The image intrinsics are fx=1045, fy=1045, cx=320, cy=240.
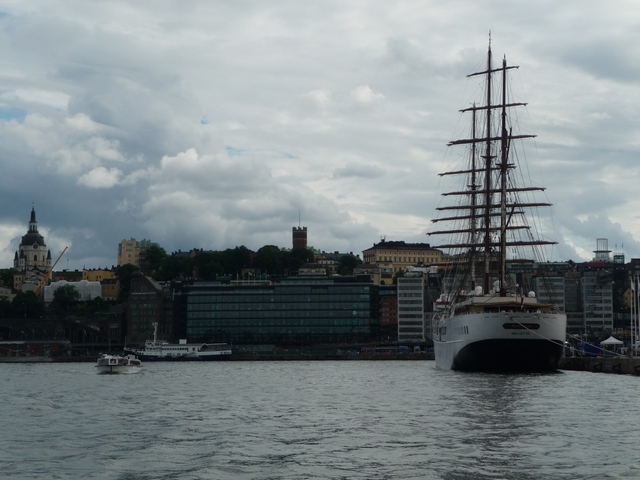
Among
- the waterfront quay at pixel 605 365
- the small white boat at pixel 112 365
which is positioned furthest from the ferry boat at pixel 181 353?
the waterfront quay at pixel 605 365

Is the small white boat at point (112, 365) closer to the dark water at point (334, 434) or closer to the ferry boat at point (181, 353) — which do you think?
the dark water at point (334, 434)

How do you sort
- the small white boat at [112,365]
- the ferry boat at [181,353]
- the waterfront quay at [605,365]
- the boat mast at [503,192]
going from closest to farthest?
1. the waterfront quay at [605,365]
2. the boat mast at [503,192]
3. the small white boat at [112,365]
4. the ferry boat at [181,353]

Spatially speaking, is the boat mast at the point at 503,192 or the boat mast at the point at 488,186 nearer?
the boat mast at the point at 503,192

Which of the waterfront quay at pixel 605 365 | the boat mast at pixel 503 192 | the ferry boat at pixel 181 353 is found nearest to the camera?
the waterfront quay at pixel 605 365

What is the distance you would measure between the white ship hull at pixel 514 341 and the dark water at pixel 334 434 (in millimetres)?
14623

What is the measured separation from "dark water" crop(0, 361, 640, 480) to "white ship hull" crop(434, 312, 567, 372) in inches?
576

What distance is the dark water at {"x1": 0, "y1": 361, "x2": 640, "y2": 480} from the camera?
29234 millimetres

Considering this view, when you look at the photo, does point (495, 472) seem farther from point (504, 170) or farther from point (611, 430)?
point (504, 170)

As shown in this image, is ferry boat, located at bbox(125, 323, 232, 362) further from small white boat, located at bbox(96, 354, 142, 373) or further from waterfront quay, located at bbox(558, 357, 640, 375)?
waterfront quay, located at bbox(558, 357, 640, 375)

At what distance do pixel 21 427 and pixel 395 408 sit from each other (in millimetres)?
16302

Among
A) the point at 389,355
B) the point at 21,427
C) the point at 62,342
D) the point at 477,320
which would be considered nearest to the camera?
the point at 21,427

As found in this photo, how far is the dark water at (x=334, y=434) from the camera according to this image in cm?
2923

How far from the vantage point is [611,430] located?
3706cm

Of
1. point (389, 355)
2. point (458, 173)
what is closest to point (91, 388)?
point (458, 173)
